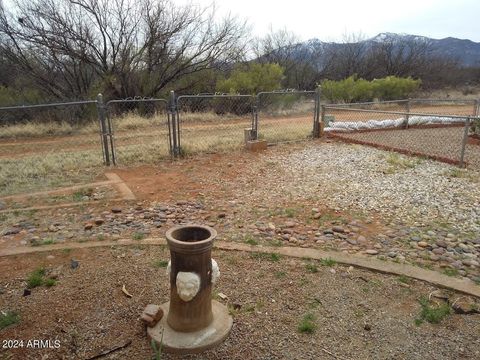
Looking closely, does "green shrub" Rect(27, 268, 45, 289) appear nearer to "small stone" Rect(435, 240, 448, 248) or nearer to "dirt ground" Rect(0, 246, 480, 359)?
"dirt ground" Rect(0, 246, 480, 359)

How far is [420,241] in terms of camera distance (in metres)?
4.03

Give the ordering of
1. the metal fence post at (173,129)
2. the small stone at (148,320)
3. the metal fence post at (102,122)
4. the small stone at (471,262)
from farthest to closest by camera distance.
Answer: the metal fence post at (173,129), the metal fence post at (102,122), the small stone at (471,262), the small stone at (148,320)

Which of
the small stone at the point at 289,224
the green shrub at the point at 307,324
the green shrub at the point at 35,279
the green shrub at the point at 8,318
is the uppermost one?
the green shrub at the point at 35,279

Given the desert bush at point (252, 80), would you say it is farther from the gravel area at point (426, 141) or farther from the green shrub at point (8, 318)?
the green shrub at point (8, 318)

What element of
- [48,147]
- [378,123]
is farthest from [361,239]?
[48,147]

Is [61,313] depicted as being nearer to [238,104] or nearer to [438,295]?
[438,295]

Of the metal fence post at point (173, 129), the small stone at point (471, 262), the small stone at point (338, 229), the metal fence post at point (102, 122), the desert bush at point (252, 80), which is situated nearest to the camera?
the small stone at point (471, 262)

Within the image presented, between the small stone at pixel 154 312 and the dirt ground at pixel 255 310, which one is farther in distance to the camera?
the small stone at pixel 154 312

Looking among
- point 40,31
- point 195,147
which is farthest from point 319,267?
point 40,31

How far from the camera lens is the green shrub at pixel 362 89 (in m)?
20.9

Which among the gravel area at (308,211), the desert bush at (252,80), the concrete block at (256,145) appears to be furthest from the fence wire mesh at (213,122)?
the gravel area at (308,211)

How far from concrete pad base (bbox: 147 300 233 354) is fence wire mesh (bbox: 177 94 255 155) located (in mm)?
6297

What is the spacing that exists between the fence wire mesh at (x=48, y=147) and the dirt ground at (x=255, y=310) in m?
3.64

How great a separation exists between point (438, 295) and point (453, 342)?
572mm
